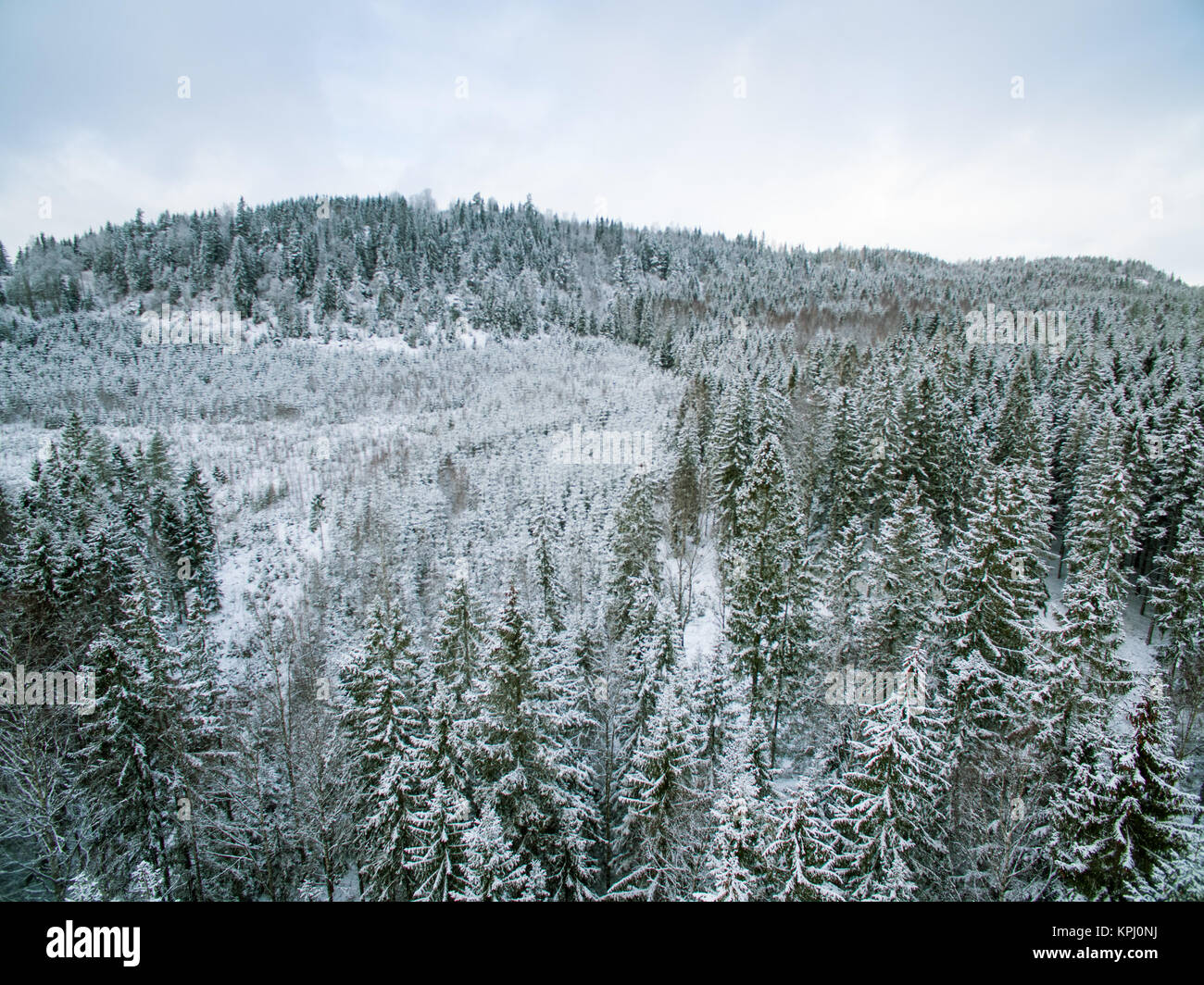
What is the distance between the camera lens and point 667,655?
915 inches

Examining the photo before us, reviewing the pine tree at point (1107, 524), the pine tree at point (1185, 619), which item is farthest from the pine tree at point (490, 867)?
the pine tree at point (1107, 524)

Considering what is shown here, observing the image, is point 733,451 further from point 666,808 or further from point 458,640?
point 666,808

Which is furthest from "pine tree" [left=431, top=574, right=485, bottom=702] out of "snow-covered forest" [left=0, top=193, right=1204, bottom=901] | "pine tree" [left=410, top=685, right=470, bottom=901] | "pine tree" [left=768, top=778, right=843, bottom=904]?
"pine tree" [left=768, top=778, right=843, bottom=904]

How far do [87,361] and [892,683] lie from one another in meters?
176

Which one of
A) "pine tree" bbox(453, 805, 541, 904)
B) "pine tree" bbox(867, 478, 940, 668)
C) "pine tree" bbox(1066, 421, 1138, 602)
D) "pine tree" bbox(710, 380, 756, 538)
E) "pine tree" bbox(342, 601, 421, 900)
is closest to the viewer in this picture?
"pine tree" bbox(453, 805, 541, 904)

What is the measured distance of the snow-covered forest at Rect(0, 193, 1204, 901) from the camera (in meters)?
15.8

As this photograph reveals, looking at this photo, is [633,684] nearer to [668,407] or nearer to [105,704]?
[105,704]

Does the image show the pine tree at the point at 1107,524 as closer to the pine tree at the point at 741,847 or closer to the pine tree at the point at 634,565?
the pine tree at the point at 634,565

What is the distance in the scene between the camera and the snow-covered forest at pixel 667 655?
15812 mm

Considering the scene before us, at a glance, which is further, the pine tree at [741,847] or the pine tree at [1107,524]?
the pine tree at [1107,524]

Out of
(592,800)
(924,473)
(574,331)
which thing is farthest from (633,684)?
(574,331)

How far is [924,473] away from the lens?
1533 inches

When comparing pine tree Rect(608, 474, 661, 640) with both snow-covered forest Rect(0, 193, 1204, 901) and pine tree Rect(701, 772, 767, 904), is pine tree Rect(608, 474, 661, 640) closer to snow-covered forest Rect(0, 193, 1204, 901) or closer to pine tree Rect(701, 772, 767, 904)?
snow-covered forest Rect(0, 193, 1204, 901)

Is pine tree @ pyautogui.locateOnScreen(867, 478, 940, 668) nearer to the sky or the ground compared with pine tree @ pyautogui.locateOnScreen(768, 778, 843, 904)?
nearer to the sky
